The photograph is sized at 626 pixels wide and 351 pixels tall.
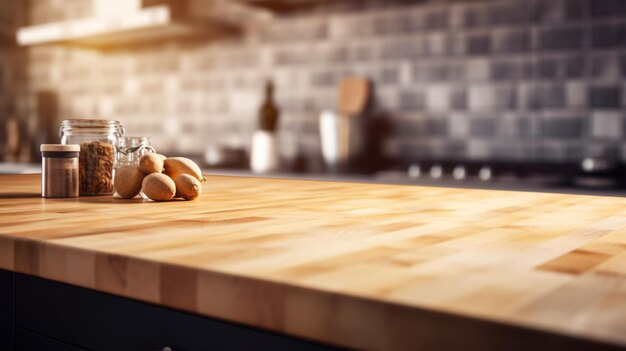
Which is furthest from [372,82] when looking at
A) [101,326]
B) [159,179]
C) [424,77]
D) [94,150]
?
[101,326]

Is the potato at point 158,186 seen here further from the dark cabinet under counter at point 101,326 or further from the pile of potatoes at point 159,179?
the dark cabinet under counter at point 101,326

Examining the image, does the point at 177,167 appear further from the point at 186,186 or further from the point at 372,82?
the point at 372,82

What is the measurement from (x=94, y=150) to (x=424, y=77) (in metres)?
2.11

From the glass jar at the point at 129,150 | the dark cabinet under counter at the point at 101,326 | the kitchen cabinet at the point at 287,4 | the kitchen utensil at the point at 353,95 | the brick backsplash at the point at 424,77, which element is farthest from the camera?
the kitchen cabinet at the point at 287,4

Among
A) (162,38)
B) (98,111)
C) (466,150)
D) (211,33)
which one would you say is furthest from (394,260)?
(98,111)

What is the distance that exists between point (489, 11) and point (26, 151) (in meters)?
3.41

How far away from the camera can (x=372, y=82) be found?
127 inches

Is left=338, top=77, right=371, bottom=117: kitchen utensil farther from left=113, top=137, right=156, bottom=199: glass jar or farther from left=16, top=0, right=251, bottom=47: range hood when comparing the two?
left=113, top=137, right=156, bottom=199: glass jar

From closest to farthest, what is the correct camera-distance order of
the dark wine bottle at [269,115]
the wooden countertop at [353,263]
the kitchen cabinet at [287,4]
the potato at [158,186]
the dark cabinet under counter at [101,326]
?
the wooden countertop at [353,263], the dark cabinet under counter at [101,326], the potato at [158,186], the kitchen cabinet at [287,4], the dark wine bottle at [269,115]

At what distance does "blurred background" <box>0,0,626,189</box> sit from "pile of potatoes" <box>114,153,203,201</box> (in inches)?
62.0

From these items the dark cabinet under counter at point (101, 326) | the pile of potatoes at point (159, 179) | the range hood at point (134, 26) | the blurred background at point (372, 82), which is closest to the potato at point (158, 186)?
the pile of potatoes at point (159, 179)

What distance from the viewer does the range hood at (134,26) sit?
11.6 feet

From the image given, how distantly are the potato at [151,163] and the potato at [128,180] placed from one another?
0.02 m

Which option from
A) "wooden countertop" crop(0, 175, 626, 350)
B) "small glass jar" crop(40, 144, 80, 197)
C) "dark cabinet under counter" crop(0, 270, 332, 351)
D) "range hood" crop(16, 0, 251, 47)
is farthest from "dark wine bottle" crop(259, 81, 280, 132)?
"dark cabinet under counter" crop(0, 270, 332, 351)
